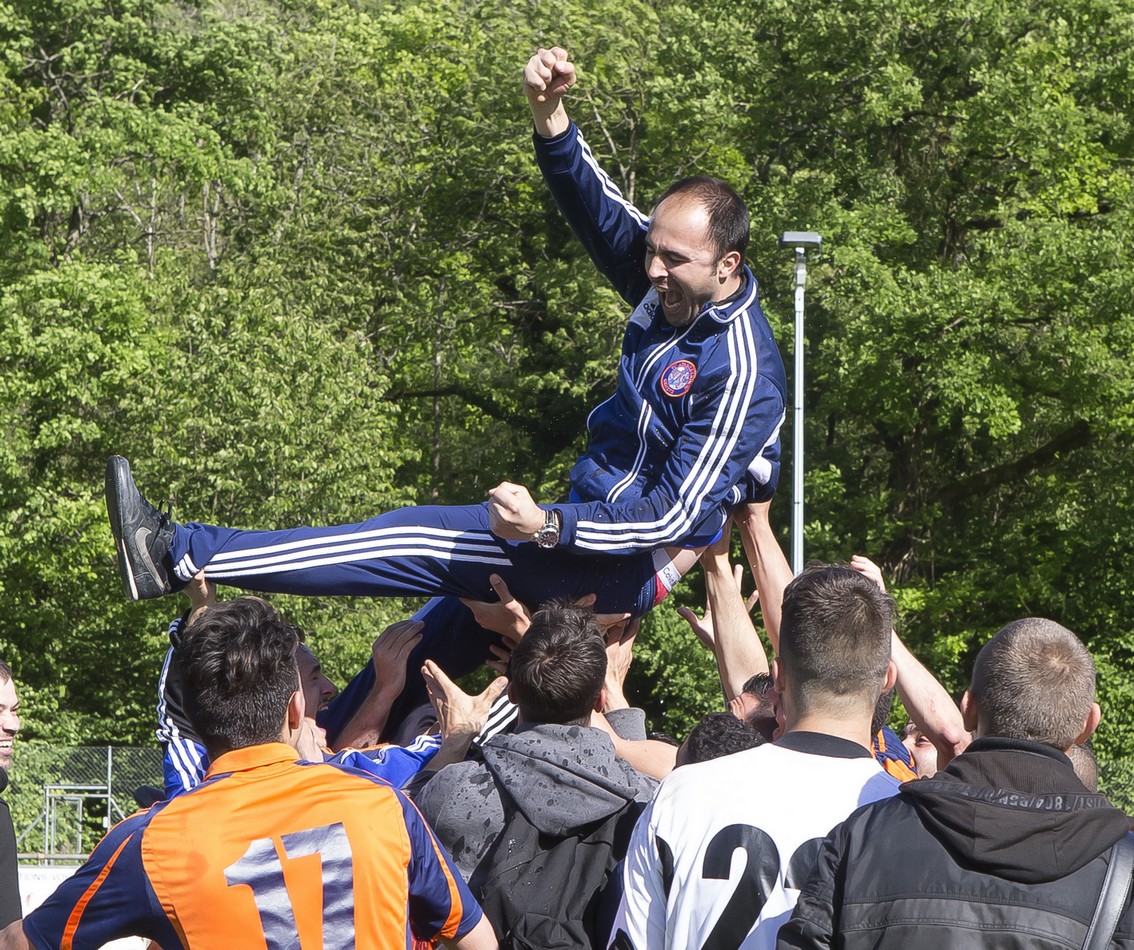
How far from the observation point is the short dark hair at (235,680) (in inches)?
124

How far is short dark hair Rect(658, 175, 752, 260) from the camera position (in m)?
4.84

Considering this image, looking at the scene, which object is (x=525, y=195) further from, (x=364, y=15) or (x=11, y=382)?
(x=11, y=382)

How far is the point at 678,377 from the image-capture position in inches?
190

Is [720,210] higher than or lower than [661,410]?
higher

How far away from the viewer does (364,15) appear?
32.8 metres

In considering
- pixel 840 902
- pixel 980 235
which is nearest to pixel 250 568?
pixel 840 902

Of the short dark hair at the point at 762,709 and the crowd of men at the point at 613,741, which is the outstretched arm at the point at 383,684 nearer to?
the crowd of men at the point at 613,741

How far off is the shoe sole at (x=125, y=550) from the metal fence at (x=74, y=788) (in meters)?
18.7

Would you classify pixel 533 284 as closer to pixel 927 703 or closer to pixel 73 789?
pixel 73 789

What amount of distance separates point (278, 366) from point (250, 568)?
20.1m

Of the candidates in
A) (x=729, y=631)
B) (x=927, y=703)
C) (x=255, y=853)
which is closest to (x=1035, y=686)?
(x=927, y=703)

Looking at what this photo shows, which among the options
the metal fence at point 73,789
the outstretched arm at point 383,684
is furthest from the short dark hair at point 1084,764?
the metal fence at point 73,789

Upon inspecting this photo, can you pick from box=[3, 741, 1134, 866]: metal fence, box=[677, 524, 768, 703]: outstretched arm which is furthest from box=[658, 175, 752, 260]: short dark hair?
box=[3, 741, 1134, 866]: metal fence

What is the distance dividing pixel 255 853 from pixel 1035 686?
1.57m
